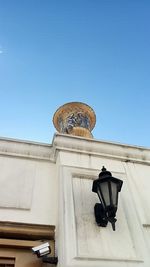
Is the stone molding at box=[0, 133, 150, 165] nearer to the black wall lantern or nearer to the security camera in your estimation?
the black wall lantern

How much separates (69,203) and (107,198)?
40 centimetres

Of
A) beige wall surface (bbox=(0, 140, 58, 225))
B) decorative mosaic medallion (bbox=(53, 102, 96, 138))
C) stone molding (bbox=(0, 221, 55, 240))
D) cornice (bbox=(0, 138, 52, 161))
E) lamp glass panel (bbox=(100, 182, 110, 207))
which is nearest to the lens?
lamp glass panel (bbox=(100, 182, 110, 207))

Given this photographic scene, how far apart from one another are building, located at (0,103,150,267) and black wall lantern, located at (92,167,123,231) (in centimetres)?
9

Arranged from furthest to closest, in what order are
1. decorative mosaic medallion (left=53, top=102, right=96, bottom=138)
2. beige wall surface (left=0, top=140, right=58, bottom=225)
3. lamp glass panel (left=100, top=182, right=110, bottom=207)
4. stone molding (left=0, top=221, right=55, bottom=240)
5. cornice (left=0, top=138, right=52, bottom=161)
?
decorative mosaic medallion (left=53, top=102, right=96, bottom=138), cornice (left=0, top=138, right=52, bottom=161), beige wall surface (left=0, top=140, right=58, bottom=225), stone molding (left=0, top=221, right=55, bottom=240), lamp glass panel (left=100, top=182, right=110, bottom=207)

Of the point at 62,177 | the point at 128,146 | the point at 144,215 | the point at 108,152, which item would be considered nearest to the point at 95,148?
the point at 108,152

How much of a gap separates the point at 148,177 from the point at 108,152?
22.4 inches

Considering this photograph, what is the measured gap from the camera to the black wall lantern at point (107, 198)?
6.87 ft

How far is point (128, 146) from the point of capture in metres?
3.27

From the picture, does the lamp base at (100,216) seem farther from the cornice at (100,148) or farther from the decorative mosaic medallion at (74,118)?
the decorative mosaic medallion at (74,118)

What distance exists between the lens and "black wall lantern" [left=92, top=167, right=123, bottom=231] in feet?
6.87

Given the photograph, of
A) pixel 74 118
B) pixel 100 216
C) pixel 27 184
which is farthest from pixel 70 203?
pixel 74 118

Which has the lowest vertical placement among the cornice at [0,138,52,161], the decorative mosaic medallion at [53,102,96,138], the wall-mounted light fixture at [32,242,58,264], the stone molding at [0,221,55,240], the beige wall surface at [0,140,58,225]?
the wall-mounted light fixture at [32,242,58,264]

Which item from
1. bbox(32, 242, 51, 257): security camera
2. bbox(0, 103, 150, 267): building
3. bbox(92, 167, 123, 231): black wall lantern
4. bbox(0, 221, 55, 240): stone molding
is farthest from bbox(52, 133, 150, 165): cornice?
bbox(32, 242, 51, 257): security camera

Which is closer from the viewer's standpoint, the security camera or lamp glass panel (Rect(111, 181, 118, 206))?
the security camera
